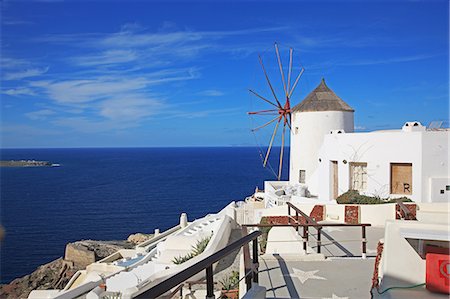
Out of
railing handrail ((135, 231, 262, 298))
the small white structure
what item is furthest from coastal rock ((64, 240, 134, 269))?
railing handrail ((135, 231, 262, 298))

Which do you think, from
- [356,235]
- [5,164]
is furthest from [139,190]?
[5,164]

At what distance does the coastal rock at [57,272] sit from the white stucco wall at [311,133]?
1506cm

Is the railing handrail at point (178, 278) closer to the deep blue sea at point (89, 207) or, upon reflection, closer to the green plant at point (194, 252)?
the green plant at point (194, 252)

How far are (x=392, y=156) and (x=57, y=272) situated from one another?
2186cm

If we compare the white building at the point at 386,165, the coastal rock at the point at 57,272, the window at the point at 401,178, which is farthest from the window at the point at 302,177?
the coastal rock at the point at 57,272

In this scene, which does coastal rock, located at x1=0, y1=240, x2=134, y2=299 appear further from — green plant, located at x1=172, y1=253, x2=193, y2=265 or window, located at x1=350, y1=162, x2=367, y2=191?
window, located at x1=350, y1=162, x2=367, y2=191

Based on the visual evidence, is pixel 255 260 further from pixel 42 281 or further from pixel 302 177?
pixel 42 281

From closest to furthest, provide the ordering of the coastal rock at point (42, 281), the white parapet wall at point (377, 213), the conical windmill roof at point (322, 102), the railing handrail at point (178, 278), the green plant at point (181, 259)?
the railing handrail at point (178, 278) < the white parapet wall at point (377, 213) < the green plant at point (181, 259) < the coastal rock at point (42, 281) < the conical windmill roof at point (322, 102)

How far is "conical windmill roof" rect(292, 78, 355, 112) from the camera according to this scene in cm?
2692

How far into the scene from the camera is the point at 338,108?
87.8ft

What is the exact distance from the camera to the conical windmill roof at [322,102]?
88.3 feet

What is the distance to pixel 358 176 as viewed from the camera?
67.0 feet

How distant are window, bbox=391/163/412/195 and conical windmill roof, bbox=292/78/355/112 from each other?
333 inches

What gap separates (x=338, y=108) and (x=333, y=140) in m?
5.73
